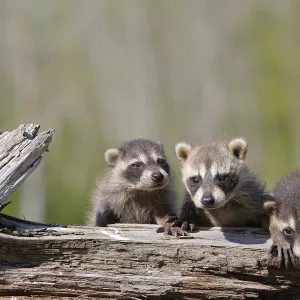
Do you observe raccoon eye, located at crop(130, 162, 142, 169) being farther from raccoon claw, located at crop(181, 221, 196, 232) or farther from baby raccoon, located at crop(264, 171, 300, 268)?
baby raccoon, located at crop(264, 171, 300, 268)

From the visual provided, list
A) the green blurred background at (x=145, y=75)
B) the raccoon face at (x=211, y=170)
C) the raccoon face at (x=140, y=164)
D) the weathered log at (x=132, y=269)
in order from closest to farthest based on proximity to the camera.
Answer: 1. the weathered log at (x=132, y=269)
2. the raccoon face at (x=211, y=170)
3. the raccoon face at (x=140, y=164)
4. the green blurred background at (x=145, y=75)

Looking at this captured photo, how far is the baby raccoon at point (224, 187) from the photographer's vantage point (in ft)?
29.6

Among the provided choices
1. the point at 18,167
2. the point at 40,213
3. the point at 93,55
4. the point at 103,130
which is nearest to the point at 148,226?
the point at 18,167

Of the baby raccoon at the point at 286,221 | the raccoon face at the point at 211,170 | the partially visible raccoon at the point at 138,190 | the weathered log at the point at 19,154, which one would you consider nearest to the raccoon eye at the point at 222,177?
the raccoon face at the point at 211,170

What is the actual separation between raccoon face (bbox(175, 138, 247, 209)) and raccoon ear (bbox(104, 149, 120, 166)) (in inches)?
56.4

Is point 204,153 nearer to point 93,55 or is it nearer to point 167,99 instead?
point 167,99

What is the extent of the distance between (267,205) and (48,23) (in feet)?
137

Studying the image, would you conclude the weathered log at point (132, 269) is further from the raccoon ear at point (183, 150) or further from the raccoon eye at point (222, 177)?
the raccoon ear at point (183, 150)

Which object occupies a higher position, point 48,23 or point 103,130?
point 48,23

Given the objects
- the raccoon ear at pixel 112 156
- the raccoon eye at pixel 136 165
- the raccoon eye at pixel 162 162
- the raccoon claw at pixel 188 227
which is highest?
the raccoon ear at pixel 112 156

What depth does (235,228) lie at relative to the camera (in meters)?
8.85

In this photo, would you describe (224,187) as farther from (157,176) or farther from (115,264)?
(115,264)

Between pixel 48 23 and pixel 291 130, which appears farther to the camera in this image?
pixel 48 23

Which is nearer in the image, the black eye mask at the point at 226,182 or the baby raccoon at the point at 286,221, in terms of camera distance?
the baby raccoon at the point at 286,221
